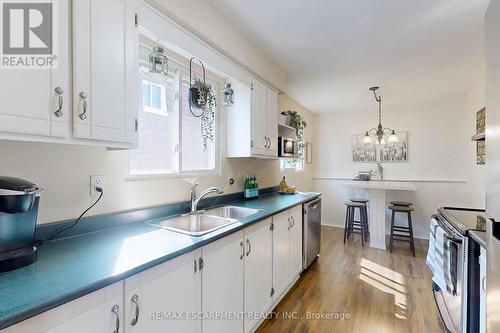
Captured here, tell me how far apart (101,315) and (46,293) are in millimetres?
217

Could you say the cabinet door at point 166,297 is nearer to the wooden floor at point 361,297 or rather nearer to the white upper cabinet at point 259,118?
the wooden floor at point 361,297

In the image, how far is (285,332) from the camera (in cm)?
192

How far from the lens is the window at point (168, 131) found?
1.86 metres

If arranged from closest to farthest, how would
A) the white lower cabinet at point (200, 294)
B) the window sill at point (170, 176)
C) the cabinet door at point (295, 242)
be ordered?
the white lower cabinet at point (200, 294) → the window sill at point (170, 176) → the cabinet door at point (295, 242)

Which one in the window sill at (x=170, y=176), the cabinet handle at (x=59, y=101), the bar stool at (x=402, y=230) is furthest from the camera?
the bar stool at (x=402, y=230)

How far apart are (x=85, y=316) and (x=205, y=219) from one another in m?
1.22

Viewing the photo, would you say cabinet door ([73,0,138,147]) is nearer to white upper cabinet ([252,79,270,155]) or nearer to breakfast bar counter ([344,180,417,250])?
white upper cabinet ([252,79,270,155])

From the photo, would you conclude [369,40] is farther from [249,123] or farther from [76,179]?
[76,179]

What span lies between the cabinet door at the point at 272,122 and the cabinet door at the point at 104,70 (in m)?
1.82

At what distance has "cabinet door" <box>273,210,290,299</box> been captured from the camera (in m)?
2.19

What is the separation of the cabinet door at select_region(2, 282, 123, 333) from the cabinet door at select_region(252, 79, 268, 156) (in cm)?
191

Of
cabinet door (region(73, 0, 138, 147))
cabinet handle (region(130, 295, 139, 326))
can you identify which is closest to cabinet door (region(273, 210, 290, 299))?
cabinet handle (region(130, 295, 139, 326))

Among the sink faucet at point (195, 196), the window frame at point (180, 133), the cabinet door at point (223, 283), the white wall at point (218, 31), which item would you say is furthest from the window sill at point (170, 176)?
the white wall at point (218, 31)

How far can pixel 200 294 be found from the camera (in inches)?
52.6
